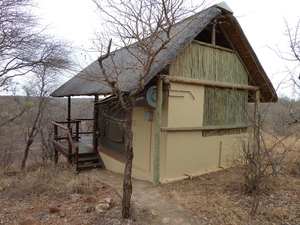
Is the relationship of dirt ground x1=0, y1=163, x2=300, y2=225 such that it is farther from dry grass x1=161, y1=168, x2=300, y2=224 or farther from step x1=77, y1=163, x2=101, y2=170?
step x1=77, y1=163, x2=101, y2=170

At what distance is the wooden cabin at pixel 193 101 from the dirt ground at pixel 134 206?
2.52 ft

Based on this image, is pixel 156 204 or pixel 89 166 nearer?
pixel 156 204

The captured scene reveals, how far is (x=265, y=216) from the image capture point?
13.0 feet

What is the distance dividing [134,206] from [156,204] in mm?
487

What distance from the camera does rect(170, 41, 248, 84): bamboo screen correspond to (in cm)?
605

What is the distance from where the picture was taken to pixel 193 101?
635cm

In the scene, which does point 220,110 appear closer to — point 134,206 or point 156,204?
point 156,204

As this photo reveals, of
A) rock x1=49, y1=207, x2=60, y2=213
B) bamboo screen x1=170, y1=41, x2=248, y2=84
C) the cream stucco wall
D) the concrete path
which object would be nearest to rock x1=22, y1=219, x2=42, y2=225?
rock x1=49, y1=207, x2=60, y2=213

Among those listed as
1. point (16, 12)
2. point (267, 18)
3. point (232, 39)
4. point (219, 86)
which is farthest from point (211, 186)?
point (16, 12)

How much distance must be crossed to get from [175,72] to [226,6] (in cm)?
241

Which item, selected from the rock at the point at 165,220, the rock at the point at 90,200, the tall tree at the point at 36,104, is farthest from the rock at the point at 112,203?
the tall tree at the point at 36,104

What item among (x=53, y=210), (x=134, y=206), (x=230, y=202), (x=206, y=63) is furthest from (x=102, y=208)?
(x=206, y=63)

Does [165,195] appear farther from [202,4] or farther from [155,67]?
[202,4]

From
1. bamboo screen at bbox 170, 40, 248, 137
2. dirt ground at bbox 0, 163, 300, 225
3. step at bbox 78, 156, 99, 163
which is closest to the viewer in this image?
dirt ground at bbox 0, 163, 300, 225
